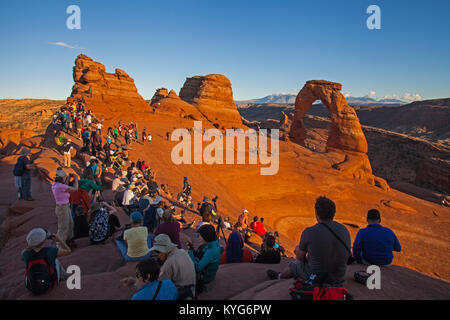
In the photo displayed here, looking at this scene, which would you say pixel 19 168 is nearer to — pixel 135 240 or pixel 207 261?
pixel 135 240

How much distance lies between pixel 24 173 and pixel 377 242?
9.83 m

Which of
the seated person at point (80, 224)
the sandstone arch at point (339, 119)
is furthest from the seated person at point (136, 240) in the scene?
the sandstone arch at point (339, 119)

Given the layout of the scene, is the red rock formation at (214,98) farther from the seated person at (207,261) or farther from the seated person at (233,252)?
the seated person at (207,261)

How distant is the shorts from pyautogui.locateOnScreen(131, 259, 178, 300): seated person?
1856mm

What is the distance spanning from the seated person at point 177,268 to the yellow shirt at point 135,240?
1.48 meters

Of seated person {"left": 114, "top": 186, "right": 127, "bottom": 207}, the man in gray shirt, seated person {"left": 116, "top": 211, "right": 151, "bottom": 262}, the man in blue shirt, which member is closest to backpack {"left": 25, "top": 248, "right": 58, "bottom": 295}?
seated person {"left": 116, "top": 211, "right": 151, "bottom": 262}

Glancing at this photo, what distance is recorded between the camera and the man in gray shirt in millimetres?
3027

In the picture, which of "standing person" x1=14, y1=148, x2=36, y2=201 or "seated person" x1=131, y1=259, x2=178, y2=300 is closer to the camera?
"seated person" x1=131, y1=259, x2=178, y2=300

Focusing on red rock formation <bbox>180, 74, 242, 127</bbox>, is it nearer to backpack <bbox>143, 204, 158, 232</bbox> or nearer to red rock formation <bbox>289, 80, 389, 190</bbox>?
red rock formation <bbox>289, 80, 389, 190</bbox>

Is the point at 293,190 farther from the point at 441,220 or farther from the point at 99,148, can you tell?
the point at 99,148

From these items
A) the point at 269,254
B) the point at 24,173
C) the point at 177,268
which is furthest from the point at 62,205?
the point at 269,254
